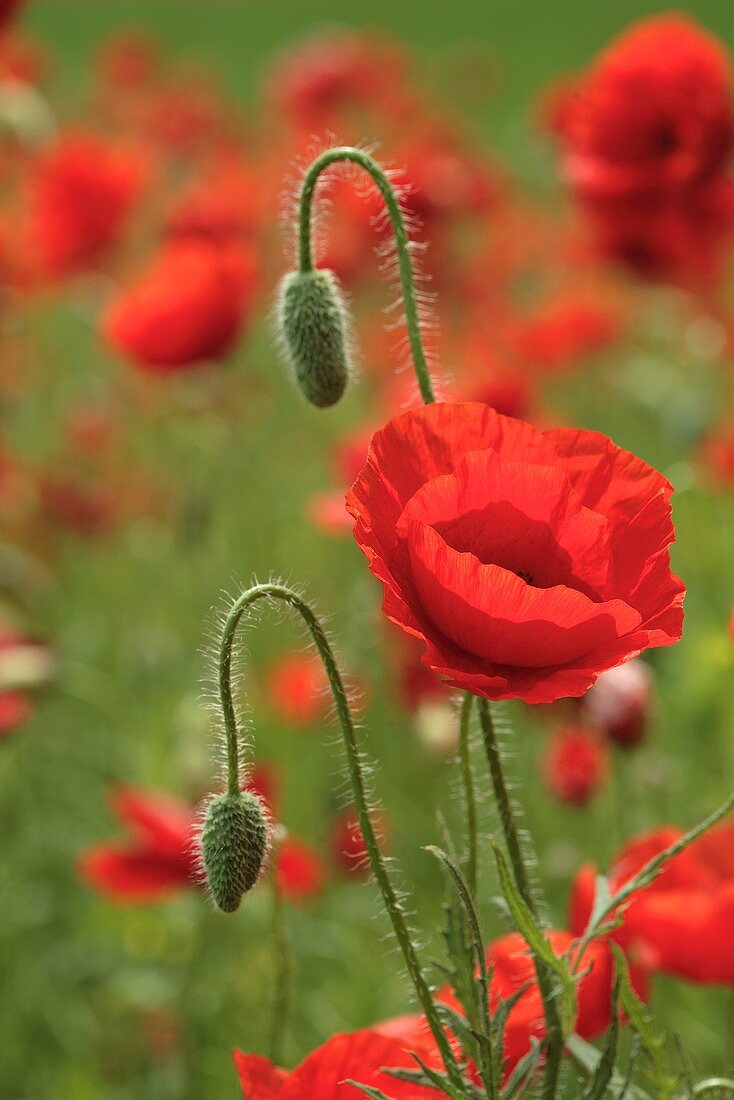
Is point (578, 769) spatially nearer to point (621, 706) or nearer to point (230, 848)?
point (621, 706)

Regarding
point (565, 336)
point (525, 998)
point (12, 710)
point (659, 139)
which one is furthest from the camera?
point (565, 336)

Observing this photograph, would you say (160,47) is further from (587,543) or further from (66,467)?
(587,543)

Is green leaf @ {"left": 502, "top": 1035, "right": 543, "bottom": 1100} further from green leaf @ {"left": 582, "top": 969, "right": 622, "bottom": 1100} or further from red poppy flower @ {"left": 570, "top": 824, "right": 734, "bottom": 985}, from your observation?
red poppy flower @ {"left": 570, "top": 824, "right": 734, "bottom": 985}

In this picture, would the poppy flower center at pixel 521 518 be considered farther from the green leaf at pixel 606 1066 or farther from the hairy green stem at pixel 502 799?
the green leaf at pixel 606 1066

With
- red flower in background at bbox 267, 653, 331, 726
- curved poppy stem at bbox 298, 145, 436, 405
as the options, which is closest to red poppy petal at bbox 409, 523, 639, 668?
curved poppy stem at bbox 298, 145, 436, 405

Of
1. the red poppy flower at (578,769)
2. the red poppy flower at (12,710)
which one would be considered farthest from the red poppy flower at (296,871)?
the red poppy flower at (12,710)

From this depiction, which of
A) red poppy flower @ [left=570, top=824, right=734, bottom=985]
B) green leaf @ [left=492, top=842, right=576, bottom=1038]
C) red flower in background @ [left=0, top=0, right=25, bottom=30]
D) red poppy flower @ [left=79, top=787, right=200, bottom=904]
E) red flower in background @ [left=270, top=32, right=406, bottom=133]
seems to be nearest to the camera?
green leaf @ [left=492, top=842, right=576, bottom=1038]

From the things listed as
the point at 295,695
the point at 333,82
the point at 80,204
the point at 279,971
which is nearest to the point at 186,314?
the point at 295,695
